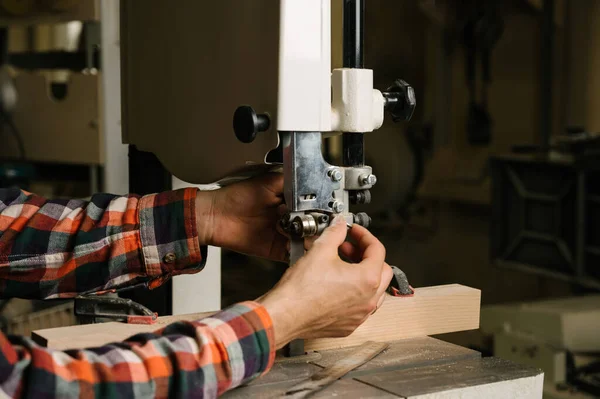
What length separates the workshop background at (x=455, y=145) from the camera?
2186 millimetres

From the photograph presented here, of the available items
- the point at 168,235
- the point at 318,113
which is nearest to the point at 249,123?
the point at 318,113

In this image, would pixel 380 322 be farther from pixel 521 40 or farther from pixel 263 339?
pixel 521 40

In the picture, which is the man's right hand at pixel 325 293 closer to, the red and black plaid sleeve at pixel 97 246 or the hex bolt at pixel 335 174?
the hex bolt at pixel 335 174

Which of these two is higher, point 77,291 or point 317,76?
point 317,76

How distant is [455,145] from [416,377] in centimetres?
320

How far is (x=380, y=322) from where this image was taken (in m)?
1.07

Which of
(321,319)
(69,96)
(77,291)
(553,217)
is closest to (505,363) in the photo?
(321,319)

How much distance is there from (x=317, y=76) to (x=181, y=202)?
1.16 feet

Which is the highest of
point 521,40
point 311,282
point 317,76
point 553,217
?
point 521,40

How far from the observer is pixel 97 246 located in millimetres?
1125

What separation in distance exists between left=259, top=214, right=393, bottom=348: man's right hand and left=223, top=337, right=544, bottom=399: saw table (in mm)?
66

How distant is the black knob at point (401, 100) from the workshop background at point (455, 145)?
174 mm

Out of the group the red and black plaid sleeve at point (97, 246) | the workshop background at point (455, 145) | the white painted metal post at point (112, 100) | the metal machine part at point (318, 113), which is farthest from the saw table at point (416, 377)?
the white painted metal post at point (112, 100)

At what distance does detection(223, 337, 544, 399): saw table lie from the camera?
0.87 meters
